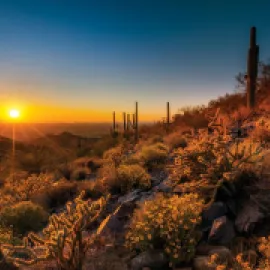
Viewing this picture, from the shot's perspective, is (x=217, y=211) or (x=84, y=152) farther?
(x=84, y=152)

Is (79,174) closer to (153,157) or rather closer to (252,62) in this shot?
(153,157)

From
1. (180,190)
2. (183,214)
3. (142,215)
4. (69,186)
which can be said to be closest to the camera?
(183,214)

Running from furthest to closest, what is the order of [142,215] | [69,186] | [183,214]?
[69,186], [142,215], [183,214]

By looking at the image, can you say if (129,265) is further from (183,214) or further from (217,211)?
(217,211)

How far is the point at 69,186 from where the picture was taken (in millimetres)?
10539

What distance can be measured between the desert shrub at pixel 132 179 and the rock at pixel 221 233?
→ 310 centimetres

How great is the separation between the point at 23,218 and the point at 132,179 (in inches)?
109

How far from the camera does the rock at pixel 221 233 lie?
A: 515 centimetres

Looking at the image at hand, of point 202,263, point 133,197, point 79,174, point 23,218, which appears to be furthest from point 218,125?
point 79,174

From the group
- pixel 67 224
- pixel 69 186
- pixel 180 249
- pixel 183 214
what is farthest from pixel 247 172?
pixel 69 186

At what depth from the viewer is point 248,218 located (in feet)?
17.7

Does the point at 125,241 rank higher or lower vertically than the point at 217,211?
lower

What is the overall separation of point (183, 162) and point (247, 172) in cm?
134

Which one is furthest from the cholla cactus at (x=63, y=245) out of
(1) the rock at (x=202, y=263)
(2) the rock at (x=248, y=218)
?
(2) the rock at (x=248, y=218)
